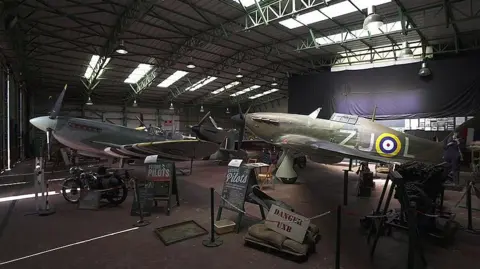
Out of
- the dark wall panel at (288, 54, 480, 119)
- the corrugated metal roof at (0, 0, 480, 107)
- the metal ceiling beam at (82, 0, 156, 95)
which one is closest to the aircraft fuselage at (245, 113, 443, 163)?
the corrugated metal roof at (0, 0, 480, 107)

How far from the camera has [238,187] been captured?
4.67m

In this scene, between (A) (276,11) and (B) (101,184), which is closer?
(B) (101,184)

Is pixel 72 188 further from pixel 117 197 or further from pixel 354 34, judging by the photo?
pixel 354 34

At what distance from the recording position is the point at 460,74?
47.9ft

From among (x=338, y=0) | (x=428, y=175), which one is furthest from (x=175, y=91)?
(x=428, y=175)

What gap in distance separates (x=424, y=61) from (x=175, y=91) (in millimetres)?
21246

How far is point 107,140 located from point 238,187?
7.48 meters

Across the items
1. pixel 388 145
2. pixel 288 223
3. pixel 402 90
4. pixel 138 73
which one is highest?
pixel 138 73

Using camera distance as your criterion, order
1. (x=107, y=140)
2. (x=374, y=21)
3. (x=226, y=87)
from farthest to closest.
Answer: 1. (x=226, y=87)
2. (x=107, y=140)
3. (x=374, y=21)

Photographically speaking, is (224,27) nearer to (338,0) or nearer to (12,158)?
(338,0)

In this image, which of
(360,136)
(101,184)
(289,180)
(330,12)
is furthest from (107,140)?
(330,12)

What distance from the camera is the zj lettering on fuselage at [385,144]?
27.3ft

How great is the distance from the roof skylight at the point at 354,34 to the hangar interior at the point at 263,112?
0.25 ft

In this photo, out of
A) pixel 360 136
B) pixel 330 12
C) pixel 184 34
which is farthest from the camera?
pixel 184 34
